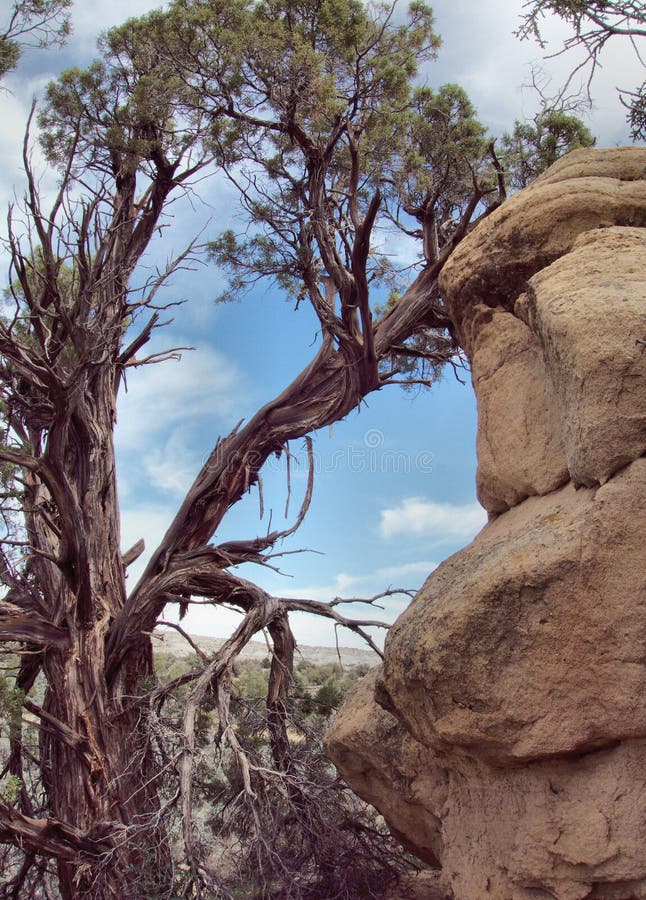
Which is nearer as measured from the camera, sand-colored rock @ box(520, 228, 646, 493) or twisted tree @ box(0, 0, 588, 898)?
sand-colored rock @ box(520, 228, 646, 493)

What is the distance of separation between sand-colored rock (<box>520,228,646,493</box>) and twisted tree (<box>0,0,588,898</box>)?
9.30 feet

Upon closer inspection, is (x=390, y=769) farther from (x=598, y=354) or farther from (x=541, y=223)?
(x=541, y=223)

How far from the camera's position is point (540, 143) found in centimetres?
1066

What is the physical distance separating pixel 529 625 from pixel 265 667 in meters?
Answer: 16.4

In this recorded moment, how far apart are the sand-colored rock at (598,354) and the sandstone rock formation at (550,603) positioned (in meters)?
0.01

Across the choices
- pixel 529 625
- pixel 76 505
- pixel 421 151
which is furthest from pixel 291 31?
pixel 529 625

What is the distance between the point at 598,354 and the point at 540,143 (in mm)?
7569

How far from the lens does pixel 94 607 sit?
8.46 m

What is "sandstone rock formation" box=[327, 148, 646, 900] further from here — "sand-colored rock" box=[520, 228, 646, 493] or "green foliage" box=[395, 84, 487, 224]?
"green foliage" box=[395, 84, 487, 224]

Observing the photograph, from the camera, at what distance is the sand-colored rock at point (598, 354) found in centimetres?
407

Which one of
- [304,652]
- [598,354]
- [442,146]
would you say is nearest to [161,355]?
[442,146]

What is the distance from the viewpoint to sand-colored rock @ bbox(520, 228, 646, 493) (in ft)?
13.3

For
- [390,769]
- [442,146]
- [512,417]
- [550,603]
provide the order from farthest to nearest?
[442,146] → [390,769] → [512,417] → [550,603]

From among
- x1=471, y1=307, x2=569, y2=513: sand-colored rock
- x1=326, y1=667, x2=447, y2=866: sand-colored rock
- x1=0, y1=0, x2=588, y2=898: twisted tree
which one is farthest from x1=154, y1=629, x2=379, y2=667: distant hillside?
x1=471, y1=307, x2=569, y2=513: sand-colored rock
